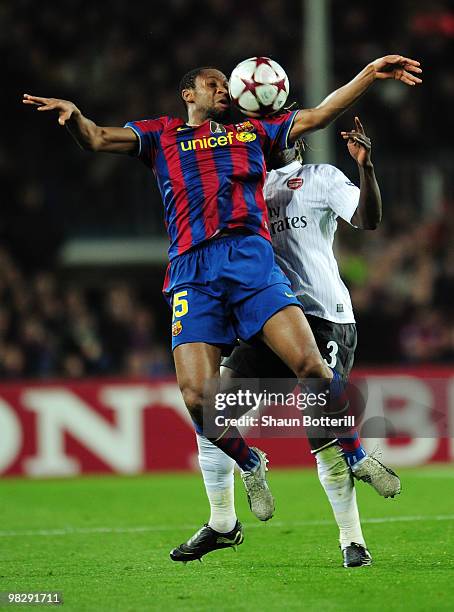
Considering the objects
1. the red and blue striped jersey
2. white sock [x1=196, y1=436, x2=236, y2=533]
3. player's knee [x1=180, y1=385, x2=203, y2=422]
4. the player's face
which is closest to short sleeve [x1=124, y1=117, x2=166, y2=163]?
the red and blue striped jersey

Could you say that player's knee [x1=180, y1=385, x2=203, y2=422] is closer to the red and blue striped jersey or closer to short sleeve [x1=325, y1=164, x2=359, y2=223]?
the red and blue striped jersey

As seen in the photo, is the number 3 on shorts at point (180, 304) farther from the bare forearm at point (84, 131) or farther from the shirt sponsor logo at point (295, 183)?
the shirt sponsor logo at point (295, 183)

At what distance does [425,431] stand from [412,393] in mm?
423

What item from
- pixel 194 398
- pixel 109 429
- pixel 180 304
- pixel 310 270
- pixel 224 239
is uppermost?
pixel 224 239

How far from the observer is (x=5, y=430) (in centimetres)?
1290

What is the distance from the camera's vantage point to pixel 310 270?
6629 mm

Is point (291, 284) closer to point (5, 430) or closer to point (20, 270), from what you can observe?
point (5, 430)

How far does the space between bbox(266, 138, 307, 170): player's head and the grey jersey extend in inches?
2.2

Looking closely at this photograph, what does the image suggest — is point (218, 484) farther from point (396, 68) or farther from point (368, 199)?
point (396, 68)

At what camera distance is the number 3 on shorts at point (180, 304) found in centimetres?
623

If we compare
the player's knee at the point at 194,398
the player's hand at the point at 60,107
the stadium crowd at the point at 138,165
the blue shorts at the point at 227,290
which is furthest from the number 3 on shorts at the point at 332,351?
the stadium crowd at the point at 138,165

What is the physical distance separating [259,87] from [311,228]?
834 mm

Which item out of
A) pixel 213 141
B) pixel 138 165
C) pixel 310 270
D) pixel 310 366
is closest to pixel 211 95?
pixel 213 141

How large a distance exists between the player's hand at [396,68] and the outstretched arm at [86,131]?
4.24 ft
